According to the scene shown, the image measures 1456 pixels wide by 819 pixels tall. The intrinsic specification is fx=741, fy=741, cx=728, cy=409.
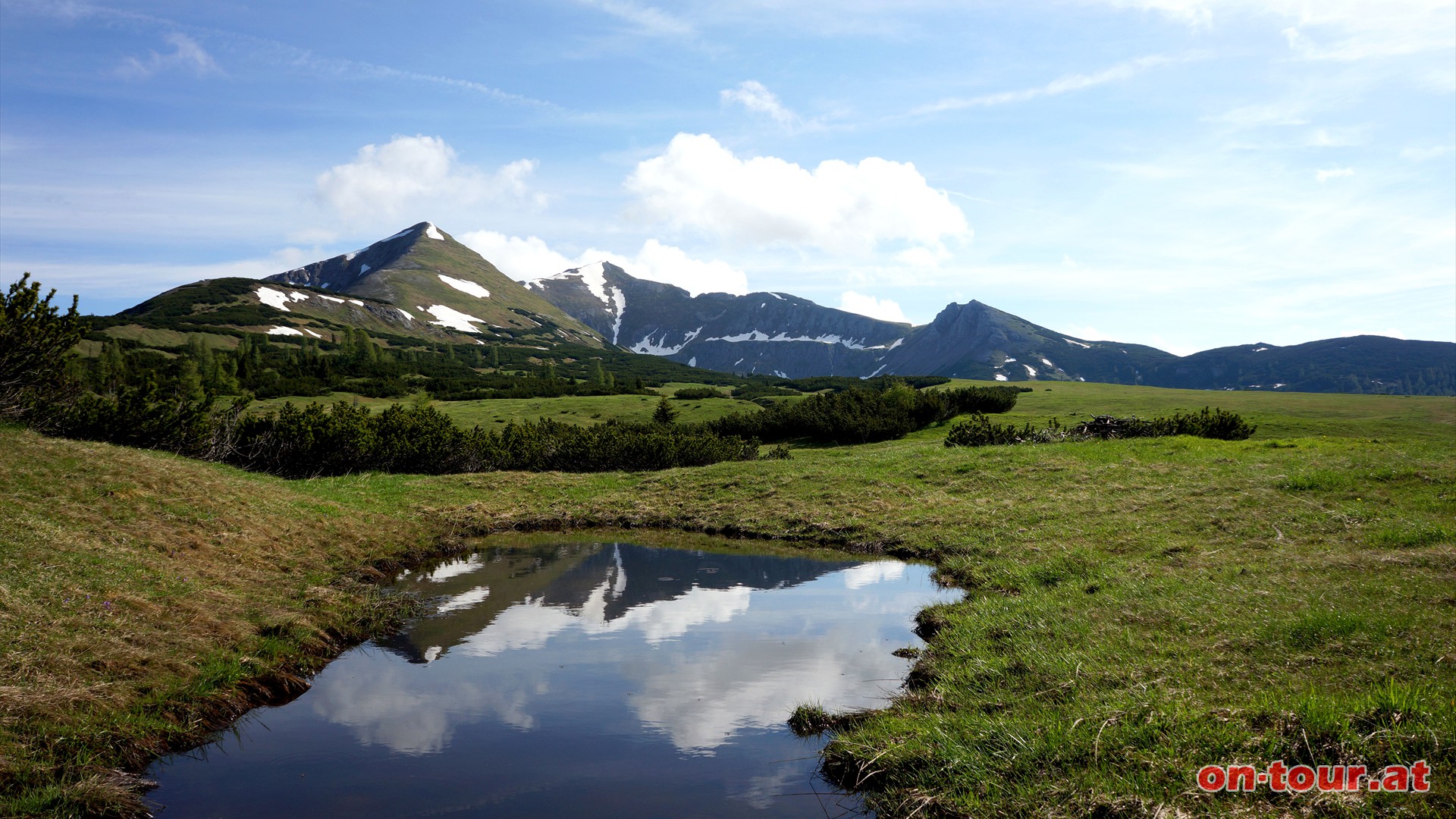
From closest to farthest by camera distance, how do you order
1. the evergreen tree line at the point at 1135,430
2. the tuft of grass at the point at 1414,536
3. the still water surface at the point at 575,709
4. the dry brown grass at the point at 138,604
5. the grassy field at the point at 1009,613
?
1. the grassy field at the point at 1009,613
2. the still water surface at the point at 575,709
3. the dry brown grass at the point at 138,604
4. the tuft of grass at the point at 1414,536
5. the evergreen tree line at the point at 1135,430

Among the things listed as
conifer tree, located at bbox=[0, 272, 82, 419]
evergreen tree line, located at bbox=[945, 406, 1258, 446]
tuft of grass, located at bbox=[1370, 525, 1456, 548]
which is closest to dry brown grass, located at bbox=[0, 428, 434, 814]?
conifer tree, located at bbox=[0, 272, 82, 419]

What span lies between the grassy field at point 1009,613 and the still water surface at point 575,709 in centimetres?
86

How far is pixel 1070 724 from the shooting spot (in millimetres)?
7891

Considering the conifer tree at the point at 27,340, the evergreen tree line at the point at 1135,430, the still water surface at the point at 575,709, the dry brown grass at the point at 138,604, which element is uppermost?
the conifer tree at the point at 27,340

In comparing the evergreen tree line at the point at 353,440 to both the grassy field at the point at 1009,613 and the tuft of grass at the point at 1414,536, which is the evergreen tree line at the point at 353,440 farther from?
the tuft of grass at the point at 1414,536

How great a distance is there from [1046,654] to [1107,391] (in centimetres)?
10118

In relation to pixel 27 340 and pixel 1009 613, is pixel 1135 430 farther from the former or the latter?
pixel 27 340

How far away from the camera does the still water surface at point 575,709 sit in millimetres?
8438

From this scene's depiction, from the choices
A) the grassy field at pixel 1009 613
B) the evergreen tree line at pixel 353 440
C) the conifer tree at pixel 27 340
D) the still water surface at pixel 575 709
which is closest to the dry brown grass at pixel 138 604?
the grassy field at pixel 1009 613

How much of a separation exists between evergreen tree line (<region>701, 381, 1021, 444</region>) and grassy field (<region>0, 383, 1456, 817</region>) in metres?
27.6

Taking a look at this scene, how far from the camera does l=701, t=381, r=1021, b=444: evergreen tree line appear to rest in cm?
5547

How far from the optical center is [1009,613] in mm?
13344

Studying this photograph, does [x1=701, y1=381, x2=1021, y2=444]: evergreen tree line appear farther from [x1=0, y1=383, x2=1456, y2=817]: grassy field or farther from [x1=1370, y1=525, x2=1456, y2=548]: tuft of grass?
[x1=1370, y1=525, x2=1456, y2=548]: tuft of grass

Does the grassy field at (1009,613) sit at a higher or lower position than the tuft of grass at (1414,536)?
lower
